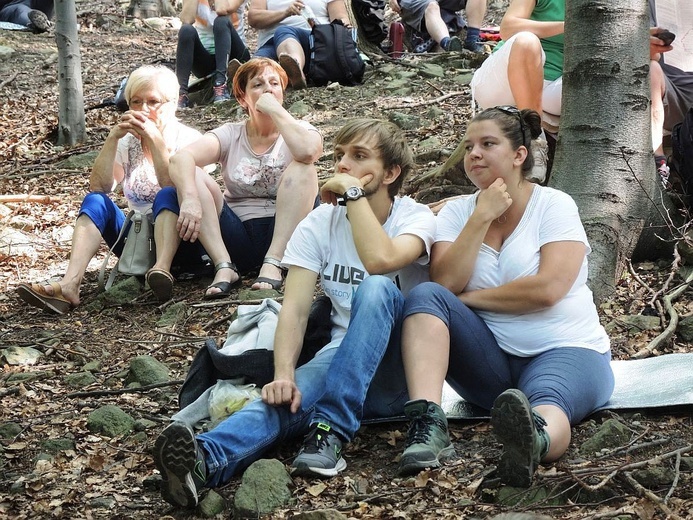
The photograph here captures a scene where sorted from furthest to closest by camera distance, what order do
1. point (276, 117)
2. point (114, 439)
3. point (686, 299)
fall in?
point (276, 117)
point (686, 299)
point (114, 439)

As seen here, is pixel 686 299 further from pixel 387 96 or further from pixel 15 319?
pixel 387 96

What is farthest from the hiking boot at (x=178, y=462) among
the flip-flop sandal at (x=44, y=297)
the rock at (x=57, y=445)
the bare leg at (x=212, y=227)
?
the flip-flop sandal at (x=44, y=297)

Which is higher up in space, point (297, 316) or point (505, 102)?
point (505, 102)

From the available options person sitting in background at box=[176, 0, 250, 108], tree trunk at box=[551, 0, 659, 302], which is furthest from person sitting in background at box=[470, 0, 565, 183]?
person sitting in background at box=[176, 0, 250, 108]

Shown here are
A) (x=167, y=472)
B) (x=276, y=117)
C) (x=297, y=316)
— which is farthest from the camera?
(x=276, y=117)

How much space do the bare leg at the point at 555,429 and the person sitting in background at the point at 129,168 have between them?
314 centimetres

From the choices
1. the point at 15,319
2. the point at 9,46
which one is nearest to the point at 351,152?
the point at 15,319

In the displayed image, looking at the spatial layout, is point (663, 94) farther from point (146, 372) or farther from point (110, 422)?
point (110, 422)

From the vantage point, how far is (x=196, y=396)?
11.7 ft

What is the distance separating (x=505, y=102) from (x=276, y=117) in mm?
1351

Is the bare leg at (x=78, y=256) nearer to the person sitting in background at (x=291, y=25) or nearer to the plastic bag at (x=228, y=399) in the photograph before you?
the plastic bag at (x=228, y=399)

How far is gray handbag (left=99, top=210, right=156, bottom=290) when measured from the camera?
18.1ft

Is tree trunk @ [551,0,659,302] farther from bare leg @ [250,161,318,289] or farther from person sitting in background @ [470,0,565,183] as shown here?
bare leg @ [250,161,318,289]

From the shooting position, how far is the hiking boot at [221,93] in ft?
30.6
